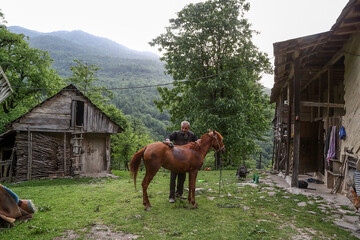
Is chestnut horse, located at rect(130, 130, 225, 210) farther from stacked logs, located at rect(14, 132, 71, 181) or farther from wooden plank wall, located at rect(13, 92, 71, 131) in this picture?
stacked logs, located at rect(14, 132, 71, 181)

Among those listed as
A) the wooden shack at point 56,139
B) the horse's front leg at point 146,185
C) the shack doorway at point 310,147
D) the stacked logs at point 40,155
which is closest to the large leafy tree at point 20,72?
the wooden shack at point 56,139

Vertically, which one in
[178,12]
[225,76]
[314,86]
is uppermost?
[178,12]

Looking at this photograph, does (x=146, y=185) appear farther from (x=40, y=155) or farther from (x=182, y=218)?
(x=40, y=155)

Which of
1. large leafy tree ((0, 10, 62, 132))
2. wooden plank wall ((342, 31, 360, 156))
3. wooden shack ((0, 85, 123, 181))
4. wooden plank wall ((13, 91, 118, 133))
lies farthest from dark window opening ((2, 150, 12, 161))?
wooden plank wall ((342, 31, 360, 156))

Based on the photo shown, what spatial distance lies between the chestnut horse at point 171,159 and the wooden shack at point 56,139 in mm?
8251

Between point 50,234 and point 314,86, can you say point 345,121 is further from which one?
point 50,234

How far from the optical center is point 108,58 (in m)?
158

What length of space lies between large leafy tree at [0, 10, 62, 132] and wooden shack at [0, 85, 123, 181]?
24.6 feet

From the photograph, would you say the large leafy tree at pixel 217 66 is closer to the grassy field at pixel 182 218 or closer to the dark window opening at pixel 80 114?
the dark window opening at pixel 80 114

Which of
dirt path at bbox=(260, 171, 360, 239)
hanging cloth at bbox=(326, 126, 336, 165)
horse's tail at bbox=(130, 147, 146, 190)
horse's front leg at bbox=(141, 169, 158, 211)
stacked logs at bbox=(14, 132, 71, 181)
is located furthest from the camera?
stacked logs at bbox=(14, 132, 71, 181)

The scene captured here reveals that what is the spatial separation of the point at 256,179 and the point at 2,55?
21.9 m

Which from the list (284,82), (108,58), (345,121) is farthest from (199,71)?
(108,58)

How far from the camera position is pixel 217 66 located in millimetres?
19172

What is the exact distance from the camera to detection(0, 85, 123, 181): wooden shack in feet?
41.5
